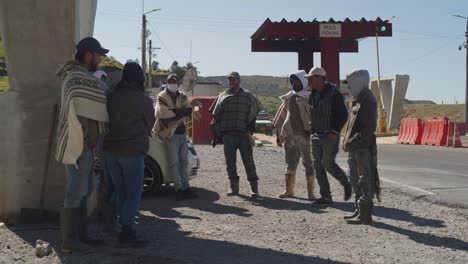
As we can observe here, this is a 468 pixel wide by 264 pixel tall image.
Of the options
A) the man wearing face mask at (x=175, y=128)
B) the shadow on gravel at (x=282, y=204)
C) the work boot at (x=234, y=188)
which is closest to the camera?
the shadow on gravel at (x=282, y=204)

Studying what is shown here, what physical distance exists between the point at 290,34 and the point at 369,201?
76.2 feet

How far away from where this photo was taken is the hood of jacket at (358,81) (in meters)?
6.68

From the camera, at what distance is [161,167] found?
29.3ft

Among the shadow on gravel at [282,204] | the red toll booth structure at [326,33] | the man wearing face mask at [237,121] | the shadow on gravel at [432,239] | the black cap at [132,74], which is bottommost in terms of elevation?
the shadow on gravel at [432,239]

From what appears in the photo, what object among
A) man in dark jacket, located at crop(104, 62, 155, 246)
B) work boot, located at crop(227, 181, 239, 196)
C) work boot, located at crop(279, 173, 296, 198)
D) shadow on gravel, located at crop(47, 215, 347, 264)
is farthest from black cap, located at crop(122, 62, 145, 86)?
work boot, located at crop(279, 173, 296, 198)

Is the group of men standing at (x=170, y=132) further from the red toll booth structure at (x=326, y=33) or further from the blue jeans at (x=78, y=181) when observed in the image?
the red toll booth structure at (x=326, y=33)

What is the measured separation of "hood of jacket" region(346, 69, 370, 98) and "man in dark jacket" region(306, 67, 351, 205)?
1.00 metres

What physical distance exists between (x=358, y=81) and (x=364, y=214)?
1538 mm

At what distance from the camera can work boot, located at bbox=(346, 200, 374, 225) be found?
675 cm

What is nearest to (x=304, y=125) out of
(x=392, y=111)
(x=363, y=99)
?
(x=363, y=99)

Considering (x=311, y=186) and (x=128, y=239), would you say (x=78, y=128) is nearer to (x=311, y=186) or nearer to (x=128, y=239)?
(x=128, y=239)

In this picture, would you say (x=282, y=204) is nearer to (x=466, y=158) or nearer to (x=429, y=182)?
(x=429, y=182)

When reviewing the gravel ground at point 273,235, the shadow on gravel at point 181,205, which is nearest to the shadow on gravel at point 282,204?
the gravel ground at point 273,235

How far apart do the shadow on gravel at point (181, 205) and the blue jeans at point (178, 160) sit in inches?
11.2
